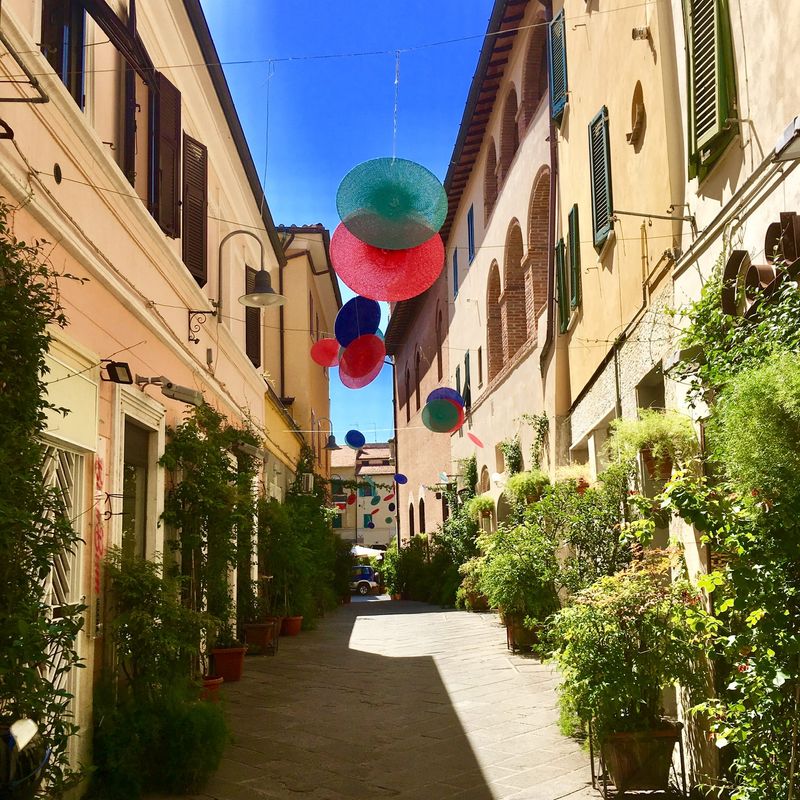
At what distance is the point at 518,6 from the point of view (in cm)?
1434

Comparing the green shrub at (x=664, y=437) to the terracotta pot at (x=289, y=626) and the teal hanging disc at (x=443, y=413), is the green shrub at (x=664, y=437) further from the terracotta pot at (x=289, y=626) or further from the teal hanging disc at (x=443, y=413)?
the teal hanging disc at (x=443, y=413)

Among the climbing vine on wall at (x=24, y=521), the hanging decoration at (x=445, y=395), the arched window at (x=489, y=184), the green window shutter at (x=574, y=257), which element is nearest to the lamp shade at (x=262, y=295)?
the green window shutter at (x=574, y=257)

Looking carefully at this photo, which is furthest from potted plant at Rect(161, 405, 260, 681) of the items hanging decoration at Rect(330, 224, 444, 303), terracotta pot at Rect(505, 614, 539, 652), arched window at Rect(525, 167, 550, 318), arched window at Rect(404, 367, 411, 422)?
arched window at Rect(404, 367, 411, 422)

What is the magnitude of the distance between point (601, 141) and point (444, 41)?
6.02 ft

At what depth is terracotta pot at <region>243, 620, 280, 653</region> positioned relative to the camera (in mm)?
12359

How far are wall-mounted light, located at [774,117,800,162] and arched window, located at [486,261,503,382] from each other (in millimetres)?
13852

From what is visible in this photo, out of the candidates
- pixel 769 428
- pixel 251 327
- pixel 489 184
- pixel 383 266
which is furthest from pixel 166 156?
pixel 489 184

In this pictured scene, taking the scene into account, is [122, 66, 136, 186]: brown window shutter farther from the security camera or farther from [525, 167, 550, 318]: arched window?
[525, 167, 550, 318]: arched window

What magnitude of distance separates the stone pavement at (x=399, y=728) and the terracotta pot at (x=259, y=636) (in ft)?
0.92

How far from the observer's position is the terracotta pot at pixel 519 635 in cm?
1130

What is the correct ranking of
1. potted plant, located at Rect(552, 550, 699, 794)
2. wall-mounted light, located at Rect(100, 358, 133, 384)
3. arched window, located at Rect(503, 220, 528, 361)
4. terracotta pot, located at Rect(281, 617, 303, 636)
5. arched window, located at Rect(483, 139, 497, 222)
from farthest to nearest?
arched window, located at Rect(483, 139, 497, 222) < arched window, located at Rect(503, 220, 528, 361) < terracotta pot, located at Rect(281, 617, 303, 636) < wall-mounted light, located at Rect(100, 358, 133, 384) < potted plant, located at Rect(552, 550, 699, 794)

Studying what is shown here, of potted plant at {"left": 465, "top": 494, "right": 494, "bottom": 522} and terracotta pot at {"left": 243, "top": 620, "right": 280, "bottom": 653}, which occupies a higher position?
potted plant at {"left": 465, "top": 494, "right": 494, "bottom": 522}

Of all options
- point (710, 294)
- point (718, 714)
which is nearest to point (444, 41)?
point (710, 294)

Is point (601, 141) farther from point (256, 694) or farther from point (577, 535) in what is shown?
point (256, 694)
